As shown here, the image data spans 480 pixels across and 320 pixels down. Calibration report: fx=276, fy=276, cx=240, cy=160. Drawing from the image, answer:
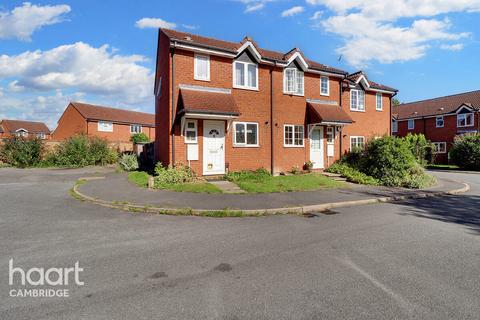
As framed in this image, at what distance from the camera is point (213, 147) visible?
14406 mm

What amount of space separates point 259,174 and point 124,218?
8.50 m

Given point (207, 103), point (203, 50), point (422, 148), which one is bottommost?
point (422, 148)

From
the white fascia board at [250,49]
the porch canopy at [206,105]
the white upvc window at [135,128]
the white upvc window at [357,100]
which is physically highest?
the white fascia board at [250,49]

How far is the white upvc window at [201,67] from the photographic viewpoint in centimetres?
1412

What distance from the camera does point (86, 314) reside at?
3.11 m

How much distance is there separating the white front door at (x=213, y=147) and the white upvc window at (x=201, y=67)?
2.33 metres

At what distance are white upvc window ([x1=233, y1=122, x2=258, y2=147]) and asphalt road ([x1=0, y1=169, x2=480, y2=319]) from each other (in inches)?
314

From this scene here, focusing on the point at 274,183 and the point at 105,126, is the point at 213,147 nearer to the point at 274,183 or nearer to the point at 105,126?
the point at 274,183

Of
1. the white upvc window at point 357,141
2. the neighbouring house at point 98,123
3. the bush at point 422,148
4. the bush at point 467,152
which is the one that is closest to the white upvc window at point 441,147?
the bush at point 422,148

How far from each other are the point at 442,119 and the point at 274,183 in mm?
34959

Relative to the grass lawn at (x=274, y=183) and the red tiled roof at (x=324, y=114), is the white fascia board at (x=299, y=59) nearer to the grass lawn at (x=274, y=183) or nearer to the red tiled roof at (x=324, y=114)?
the red tiled roof at (x=324, y=114)

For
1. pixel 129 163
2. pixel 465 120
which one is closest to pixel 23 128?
pixel 129 163

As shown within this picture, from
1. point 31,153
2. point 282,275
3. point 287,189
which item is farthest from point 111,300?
point 31,153

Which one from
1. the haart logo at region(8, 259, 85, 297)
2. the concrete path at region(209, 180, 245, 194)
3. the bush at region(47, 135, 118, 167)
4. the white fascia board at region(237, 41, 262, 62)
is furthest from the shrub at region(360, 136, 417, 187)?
the bush at region(47, 135, 118, 167)
